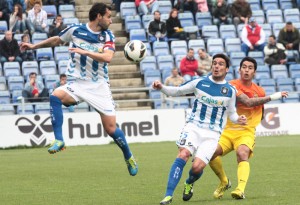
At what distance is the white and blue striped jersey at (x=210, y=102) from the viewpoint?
446 inches

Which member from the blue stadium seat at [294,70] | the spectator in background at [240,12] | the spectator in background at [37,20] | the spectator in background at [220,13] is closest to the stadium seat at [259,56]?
the blue stadium seat at [294,70]

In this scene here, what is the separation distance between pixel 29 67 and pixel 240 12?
806cm

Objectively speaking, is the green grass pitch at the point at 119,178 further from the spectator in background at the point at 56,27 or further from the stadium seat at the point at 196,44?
the stadium seat at the point at 196,44

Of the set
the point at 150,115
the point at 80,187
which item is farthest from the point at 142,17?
the point at 80,187

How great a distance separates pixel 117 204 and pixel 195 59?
17.0 meters

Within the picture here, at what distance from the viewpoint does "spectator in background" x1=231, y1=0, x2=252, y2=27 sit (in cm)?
3077

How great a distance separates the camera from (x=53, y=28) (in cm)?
2775

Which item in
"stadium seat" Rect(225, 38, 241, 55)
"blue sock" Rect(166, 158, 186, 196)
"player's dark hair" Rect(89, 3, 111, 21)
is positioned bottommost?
"stadium seat" Rect(225, 38, 241, 55)

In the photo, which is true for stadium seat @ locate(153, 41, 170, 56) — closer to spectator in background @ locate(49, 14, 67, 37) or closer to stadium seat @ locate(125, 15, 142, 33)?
stadium seat @ locate(125, 15, 142, 33)

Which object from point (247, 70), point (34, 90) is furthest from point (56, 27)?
point (247, 70)

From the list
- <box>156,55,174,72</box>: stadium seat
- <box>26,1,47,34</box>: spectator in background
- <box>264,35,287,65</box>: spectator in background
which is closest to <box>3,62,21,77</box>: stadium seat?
<box>26,1,47,34</box>: spectator in background

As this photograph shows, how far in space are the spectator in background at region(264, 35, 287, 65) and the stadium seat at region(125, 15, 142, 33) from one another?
4.27 m

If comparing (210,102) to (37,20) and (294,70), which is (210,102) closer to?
(37,20)

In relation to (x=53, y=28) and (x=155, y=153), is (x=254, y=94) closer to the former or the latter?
(x=155, y=153)
